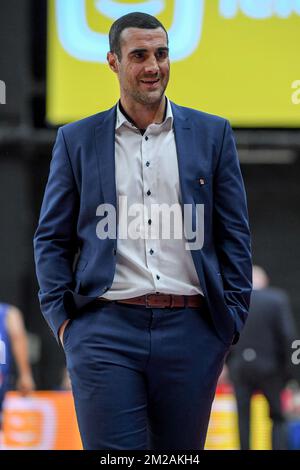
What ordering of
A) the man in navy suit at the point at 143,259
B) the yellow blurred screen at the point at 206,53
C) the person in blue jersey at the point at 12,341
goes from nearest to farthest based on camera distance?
1. the man in navy suit at the point at 143,259
2. the yellow blurred screen at the point at 206,53
3. the person in blue jersey at the point at 12,341

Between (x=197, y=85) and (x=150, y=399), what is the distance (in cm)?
183

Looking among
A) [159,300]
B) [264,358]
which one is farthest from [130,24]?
[264,358]

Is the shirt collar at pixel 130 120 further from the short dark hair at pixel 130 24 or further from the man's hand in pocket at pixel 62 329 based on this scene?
the man's hand in pocket at pixel 62 329

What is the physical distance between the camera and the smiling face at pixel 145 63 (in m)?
3.17

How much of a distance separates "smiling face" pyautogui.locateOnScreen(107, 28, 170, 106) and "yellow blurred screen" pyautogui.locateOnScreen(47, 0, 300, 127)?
3.22 ft

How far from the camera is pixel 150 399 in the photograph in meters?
3.14

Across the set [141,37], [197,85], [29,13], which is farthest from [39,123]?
[141,37]

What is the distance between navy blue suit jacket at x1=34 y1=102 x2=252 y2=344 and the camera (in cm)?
316

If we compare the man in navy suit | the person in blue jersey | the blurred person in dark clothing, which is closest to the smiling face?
the man in navy suit

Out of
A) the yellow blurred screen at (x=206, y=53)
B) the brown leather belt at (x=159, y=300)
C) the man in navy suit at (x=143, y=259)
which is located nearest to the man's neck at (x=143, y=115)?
the man in navy suit at (x=143, y=259)

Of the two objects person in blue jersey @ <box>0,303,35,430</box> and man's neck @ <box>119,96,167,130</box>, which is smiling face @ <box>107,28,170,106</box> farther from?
person in blue jersey @ <box>0,303,35,430</box>

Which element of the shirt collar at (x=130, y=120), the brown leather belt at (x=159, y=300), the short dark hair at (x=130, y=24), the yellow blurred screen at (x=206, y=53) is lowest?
the brown leather belt at (x=159, y=300)

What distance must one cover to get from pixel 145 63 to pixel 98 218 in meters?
0.46

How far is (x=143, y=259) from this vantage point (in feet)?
10.4
